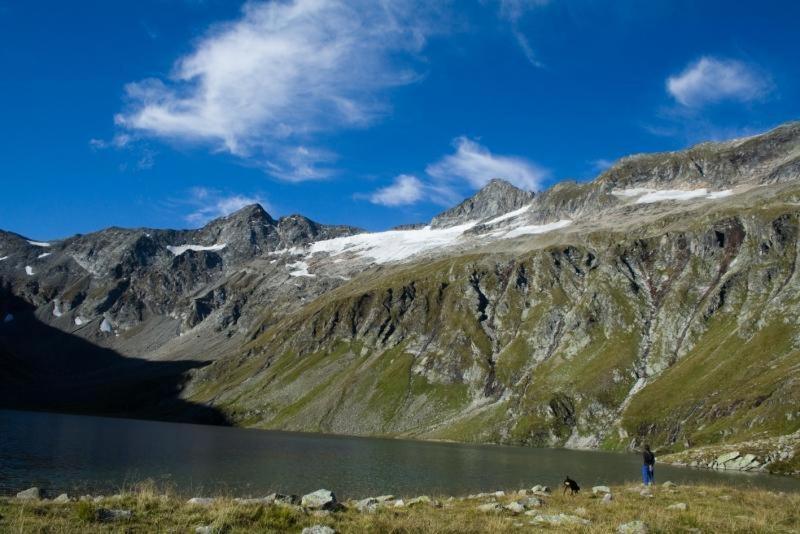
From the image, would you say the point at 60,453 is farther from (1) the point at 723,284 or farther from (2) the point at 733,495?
(1) the point at 723,284

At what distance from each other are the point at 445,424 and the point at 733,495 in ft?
543

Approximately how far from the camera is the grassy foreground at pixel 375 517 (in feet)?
56.3

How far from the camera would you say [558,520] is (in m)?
21.7

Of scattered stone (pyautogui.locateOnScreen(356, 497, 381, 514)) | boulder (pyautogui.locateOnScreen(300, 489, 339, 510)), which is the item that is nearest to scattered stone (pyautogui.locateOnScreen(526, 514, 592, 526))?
scattered stone (pyautogui.locateOnScreen(356, 497, 381, 514))

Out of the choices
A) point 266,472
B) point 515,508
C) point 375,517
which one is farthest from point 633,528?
point 266,472

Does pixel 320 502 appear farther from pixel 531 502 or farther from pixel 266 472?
pixel 266 472

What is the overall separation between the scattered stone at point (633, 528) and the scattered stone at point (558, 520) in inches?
60.7

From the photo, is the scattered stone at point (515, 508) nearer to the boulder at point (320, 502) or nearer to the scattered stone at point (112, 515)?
the boulder at point (320, 502)

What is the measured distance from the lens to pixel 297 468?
76.5 meters

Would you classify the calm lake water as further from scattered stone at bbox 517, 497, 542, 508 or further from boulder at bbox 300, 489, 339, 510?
boulder at bbox 300, 489, 339, 510

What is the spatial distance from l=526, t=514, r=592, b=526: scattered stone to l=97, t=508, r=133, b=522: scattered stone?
14263 millimetres

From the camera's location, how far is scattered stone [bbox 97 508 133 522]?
1780 centimetres

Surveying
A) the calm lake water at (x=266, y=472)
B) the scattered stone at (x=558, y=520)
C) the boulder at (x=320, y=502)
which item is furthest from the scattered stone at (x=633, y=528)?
the calm lake water at (x=266, y=472)

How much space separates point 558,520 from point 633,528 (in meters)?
3.17
